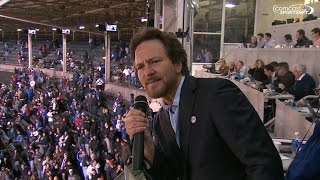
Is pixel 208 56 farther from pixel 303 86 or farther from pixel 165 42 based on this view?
pixel 165 42

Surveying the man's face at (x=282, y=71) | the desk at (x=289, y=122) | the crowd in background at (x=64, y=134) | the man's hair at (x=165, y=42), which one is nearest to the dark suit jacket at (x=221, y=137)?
the man's hair at (x=165, y=42)

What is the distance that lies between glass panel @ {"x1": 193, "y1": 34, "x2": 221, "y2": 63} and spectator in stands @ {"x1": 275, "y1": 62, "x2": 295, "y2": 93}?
7618 mm

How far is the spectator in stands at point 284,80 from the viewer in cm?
579

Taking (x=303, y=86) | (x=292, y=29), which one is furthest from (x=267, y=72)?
(x=292, y=29)

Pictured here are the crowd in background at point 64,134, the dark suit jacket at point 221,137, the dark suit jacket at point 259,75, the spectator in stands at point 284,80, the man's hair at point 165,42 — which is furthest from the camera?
the crowd in background at point 64,134

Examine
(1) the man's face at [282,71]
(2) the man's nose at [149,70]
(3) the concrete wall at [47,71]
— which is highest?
(2) the man's nose at [149,70]

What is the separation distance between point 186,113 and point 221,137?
0.13 metres

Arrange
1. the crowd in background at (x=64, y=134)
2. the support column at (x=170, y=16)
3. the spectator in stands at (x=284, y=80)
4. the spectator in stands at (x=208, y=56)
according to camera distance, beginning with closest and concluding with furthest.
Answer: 1. the spectator in stands at (x=284, y=80)
2. the support column at (x=170, y=16)
3. the crowd in background at (x=64, y=134)
4. the spectator in stands at (x=208, y=56)

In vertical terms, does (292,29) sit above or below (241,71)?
above

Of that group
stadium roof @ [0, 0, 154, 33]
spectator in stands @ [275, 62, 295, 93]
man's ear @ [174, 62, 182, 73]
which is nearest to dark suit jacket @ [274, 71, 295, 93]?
spectator in stands @ [275, 62, 295, 93]

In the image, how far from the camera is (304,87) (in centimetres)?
531

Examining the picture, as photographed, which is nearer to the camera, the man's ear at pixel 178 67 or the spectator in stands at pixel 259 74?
the man's ear at pixel 178 67

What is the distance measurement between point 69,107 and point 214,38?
683 cm

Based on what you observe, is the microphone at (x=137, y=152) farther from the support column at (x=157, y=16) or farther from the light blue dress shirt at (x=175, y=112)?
the support column at (x=157, y=16)
